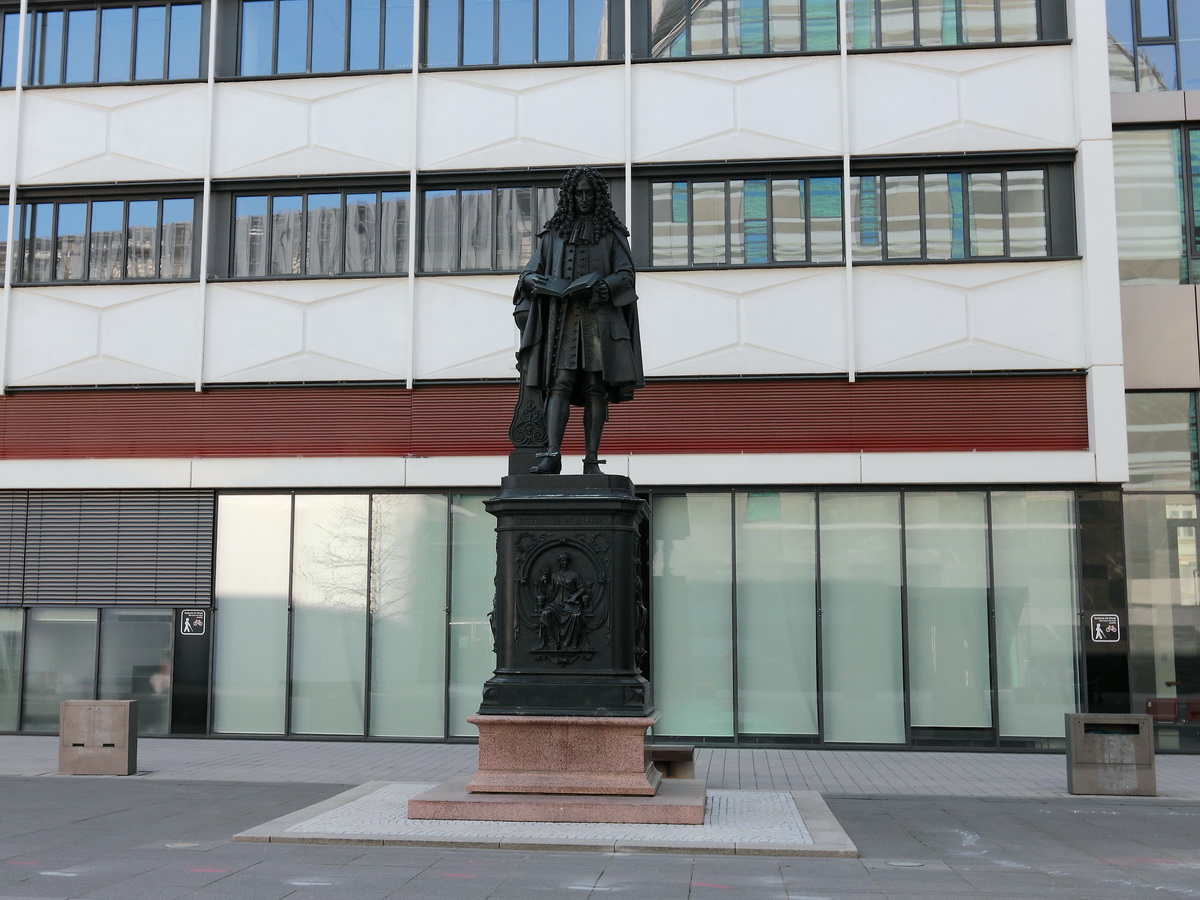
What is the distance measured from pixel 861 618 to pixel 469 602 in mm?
5841

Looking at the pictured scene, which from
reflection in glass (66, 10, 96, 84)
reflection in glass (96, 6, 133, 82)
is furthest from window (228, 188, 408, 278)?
reflection in glass (66, 10, 96, 84)

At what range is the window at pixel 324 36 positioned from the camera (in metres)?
20.9

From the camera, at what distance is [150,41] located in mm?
21438

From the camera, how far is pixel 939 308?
63.4 feet

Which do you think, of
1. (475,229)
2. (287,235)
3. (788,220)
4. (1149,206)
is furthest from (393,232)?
(1149,206)

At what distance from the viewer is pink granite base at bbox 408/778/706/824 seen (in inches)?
398

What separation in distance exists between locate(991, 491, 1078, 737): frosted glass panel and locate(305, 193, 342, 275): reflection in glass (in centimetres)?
1074

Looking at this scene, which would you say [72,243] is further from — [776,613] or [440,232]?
[776,613]

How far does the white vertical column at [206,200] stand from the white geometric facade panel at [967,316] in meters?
10.0

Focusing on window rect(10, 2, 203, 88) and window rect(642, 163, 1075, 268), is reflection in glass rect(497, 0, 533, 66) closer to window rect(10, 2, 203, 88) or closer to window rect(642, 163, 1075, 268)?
window rect(642, 163, 1075, 268)

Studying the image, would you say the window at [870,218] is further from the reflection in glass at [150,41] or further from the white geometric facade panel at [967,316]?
the reflection in glass at [150,41]

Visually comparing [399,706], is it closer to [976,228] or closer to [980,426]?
[980,426]

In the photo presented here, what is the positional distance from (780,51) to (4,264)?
1287cm

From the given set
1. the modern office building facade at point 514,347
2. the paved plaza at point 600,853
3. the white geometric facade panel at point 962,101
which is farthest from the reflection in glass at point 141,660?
the white geometric facade panel at point 962,101
